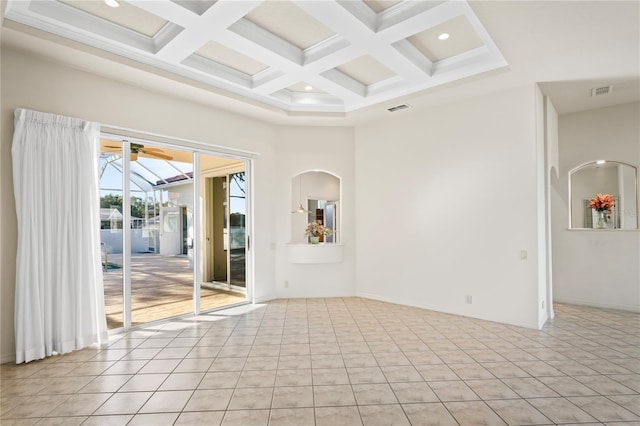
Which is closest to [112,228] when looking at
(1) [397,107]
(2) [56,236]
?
(2) [56,236]

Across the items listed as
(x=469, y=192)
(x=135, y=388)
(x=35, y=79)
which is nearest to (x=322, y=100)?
(x=469, y=192)

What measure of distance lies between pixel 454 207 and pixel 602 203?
2.53 m

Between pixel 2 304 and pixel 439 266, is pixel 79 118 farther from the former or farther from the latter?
pixel 439 266

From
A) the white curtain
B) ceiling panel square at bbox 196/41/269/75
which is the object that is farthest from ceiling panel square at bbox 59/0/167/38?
the white curtain

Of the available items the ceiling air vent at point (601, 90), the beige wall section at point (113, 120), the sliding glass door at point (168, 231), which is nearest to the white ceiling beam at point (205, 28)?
the beige wall section at point (113, 120)

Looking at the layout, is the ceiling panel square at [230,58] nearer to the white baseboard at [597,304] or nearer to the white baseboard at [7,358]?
the white baseboard at [7,358]

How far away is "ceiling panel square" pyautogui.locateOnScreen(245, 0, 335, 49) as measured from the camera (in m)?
3.23

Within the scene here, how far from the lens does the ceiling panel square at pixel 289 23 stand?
10.6 ft

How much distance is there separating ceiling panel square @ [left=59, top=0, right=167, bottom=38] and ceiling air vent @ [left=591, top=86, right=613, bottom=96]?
5.57 meters

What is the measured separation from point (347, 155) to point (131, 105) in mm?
3622

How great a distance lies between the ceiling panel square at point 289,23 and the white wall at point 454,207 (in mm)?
2306

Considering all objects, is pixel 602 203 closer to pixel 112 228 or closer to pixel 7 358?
pixel 112 228

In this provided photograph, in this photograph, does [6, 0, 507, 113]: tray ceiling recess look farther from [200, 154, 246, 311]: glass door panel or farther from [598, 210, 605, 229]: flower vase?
[598, 210, 605, 229]: flower vase

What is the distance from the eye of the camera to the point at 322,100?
5590 millimetres
